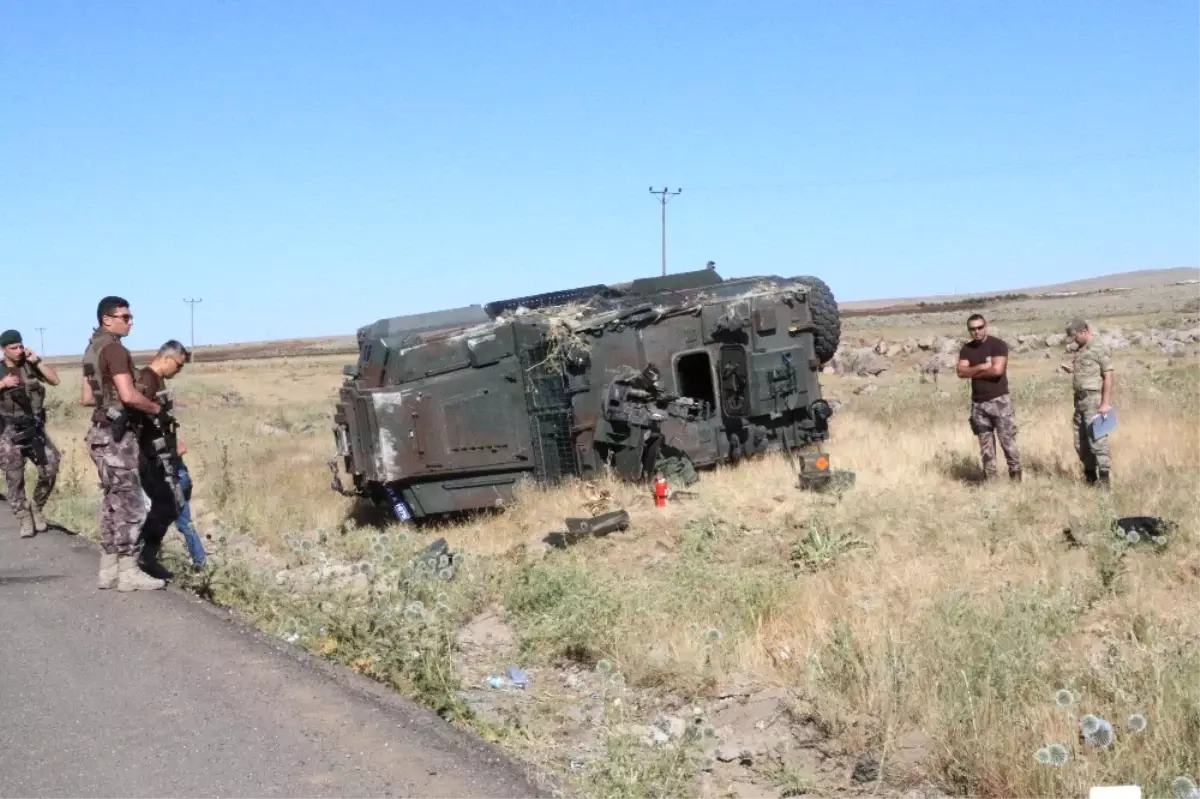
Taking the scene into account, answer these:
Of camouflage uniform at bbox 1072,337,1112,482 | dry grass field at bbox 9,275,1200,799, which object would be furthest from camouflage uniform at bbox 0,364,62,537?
camouflage uniform at bbox 1072,337,1112,482

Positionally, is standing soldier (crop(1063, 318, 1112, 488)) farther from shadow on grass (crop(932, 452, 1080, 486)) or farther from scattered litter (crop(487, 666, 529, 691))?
scattered litter (crop(487, 666, 529, 691))

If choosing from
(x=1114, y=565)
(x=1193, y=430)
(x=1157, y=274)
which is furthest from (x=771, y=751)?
(x=1157, y=274)

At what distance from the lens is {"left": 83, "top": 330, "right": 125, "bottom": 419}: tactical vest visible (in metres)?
7.98

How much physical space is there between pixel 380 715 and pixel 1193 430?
1115 centimetres

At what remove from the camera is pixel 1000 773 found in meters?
5.12

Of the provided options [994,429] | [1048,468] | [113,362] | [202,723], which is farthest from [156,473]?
[1048,468]

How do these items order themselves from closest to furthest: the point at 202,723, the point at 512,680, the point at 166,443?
the point at 202,723 → the point at 512,680 → the point at 166,443

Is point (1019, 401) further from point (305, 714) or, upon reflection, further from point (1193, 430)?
point (305, 714)

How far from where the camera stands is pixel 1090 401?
10.9 m

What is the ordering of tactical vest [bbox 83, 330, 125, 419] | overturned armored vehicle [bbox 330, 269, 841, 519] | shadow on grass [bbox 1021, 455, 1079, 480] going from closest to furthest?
tactical vest [bbox 83, 330, 125, 419], shadow on grass [bbox 1021, 455, 1079, 480], overturned armored vehicle [bbox 330, 269, 841, 519]

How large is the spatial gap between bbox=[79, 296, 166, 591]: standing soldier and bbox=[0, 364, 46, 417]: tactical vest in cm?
433

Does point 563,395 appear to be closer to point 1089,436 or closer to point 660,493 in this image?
point 660,493

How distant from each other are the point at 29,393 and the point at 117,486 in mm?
4577

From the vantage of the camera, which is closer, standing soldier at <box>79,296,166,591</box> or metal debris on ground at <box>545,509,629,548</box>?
standing soldier at <box>79,296,166,591</box>
